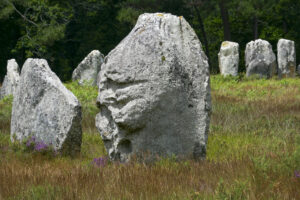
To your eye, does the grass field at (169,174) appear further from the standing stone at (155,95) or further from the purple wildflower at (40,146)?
the standing stone at (155,95)

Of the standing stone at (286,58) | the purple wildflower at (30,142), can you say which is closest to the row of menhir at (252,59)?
the standing stone at (286,58)

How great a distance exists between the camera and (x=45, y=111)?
275 inches

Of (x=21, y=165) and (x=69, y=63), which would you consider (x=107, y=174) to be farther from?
(x=69, y=63)

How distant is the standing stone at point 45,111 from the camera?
21.8 feet

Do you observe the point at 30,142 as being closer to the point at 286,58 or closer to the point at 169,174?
the point at 169,174

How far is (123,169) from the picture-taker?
4.96 m

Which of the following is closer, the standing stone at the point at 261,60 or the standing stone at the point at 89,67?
the standing stone at the point at 89,67

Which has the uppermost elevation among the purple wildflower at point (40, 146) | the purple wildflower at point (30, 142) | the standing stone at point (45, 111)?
the standing stone at point (45, 111)

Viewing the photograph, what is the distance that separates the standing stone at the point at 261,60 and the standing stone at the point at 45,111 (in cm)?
1710

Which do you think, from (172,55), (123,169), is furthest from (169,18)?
(123,169)

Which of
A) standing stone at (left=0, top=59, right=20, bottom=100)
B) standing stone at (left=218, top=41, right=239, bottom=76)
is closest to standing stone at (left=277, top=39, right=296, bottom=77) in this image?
standing stone at (left=218, top=41, right=239, bottom=76)

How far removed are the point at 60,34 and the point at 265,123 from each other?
21.0 metres

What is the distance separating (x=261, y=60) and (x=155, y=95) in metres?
18.5

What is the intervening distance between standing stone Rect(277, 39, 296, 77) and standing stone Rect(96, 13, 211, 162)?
1932cm
